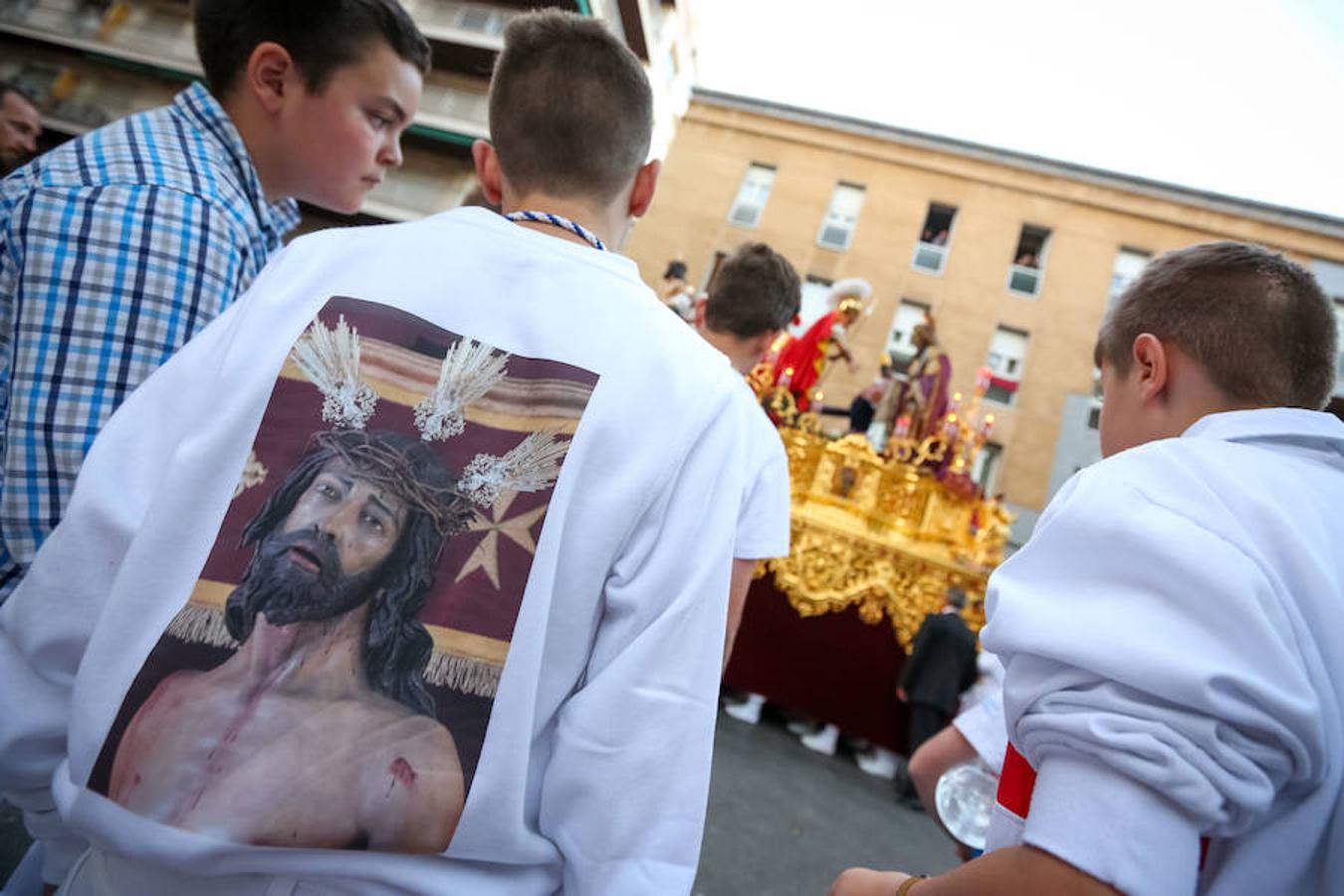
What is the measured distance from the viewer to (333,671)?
0.80 metres

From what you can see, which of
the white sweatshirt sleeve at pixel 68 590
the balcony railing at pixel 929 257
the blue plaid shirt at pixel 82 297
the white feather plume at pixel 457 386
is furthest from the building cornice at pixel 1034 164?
the white sweatshirt sleeve at pixel 68 590

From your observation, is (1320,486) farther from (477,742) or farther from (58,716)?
(58,716)

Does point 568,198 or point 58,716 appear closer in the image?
point 58,716

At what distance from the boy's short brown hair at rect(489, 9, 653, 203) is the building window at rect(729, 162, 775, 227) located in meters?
14.6

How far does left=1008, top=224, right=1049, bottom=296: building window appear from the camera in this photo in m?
14.0

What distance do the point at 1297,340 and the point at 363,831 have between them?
146 centimetres

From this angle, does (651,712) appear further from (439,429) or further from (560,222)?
(560,222)

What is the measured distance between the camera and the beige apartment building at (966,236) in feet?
43.4

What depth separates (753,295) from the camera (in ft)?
7.99

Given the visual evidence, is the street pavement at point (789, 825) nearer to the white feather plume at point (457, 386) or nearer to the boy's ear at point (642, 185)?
the white feather plume at point (457, 386)

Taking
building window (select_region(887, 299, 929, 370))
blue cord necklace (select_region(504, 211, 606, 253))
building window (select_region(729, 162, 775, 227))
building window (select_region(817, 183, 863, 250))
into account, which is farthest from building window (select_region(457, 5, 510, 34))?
blue cord necklace (select_region(504, 211, 606, 253))

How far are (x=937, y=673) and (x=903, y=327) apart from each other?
423 inches

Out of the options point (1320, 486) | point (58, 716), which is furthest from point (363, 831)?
point (1320, 486)

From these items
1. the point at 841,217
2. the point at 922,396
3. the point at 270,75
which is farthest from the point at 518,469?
the point at 841,217
